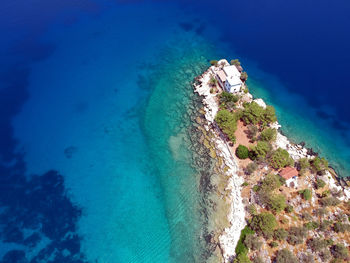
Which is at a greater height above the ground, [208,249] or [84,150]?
[208,249]

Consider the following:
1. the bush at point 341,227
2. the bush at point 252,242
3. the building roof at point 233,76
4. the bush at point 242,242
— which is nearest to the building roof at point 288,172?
the bush at point 341,227

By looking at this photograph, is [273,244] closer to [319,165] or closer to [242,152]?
[242,152]

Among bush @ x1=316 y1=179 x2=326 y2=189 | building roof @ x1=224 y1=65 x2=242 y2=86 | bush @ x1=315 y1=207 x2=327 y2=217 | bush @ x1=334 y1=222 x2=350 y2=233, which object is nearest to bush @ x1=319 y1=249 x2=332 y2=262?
bush @ x1=334 y1=222 x2=350 y2=233

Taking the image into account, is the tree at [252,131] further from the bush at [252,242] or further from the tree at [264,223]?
the bush at [252,242]

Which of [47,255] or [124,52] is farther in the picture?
[124,52]

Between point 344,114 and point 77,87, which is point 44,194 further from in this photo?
point 344,114

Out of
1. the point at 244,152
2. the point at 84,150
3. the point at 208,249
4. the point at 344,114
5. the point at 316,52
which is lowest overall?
the point at 84,150

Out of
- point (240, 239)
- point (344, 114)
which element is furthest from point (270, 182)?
point (344, 114)
